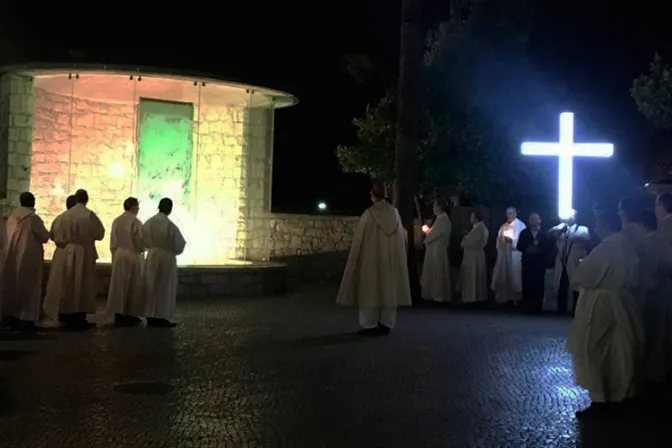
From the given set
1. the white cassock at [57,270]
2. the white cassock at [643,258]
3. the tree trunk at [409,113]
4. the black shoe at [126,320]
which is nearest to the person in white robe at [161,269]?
the black shoe at [126,320]

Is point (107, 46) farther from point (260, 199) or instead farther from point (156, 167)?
point (260, 199)

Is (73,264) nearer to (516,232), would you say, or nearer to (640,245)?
(640,245)

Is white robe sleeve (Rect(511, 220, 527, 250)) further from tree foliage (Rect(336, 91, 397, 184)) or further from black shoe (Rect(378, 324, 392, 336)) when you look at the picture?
tree foliage (Rect(336, 91, 397, 184))

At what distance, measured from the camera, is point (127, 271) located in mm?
12062

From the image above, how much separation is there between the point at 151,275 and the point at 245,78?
651cm

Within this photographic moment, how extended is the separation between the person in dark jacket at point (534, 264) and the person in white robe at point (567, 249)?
0.26m

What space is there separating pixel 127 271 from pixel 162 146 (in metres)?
5.98

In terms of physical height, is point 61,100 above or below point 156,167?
above

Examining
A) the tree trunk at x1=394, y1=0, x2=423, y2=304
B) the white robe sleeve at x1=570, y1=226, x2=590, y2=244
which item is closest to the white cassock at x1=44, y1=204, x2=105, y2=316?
the tree trunk at x1=394, y1=0, x2=423, y2=304

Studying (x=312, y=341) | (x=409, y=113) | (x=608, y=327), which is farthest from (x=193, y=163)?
(x=608, y=327)

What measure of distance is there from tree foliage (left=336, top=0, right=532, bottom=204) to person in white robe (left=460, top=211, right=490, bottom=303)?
494 centimetres

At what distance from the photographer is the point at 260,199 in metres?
19.2

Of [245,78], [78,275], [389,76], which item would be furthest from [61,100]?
[389,76]

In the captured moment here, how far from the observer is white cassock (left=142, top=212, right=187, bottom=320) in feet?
39.0
